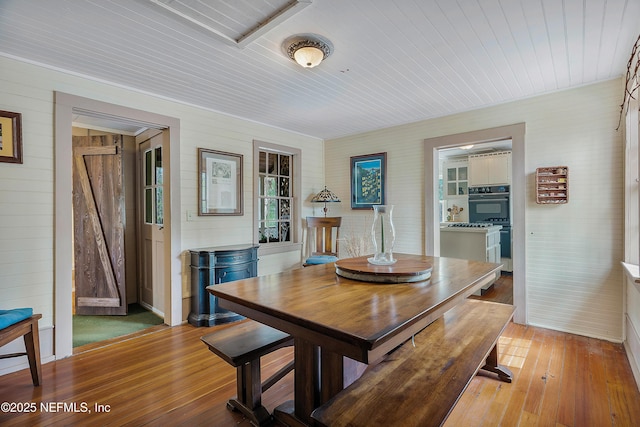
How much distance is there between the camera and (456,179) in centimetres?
714

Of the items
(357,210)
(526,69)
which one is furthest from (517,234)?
(357,210)

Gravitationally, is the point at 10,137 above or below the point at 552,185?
above

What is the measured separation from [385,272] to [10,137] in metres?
3.04

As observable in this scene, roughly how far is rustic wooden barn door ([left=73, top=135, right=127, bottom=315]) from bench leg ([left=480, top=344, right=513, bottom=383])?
155 inches

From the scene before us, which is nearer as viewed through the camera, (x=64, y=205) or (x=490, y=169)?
(x=64, y=205)

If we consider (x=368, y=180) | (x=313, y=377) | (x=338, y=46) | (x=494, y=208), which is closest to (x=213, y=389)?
(x=313, y=377)

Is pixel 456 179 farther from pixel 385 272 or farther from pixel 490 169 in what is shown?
pixel 385 272

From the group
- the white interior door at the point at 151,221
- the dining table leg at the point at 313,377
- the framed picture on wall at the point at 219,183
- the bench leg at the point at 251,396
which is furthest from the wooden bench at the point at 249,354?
the white interior door at the point at 151,221

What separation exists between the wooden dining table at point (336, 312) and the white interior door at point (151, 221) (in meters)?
2.48

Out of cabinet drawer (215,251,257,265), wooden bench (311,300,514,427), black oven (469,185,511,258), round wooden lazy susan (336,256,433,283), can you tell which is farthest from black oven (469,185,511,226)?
round wooden lazy susan (336,256,433,283)

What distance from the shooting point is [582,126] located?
3082 mm

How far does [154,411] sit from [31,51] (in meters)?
2.80

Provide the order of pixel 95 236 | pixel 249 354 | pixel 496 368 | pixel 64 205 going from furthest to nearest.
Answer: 1. pixel 95 236
2. pixel 64 205
3. pixel 496 368
4. pixel 249 354

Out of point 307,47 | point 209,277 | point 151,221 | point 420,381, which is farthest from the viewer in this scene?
point 151,221
